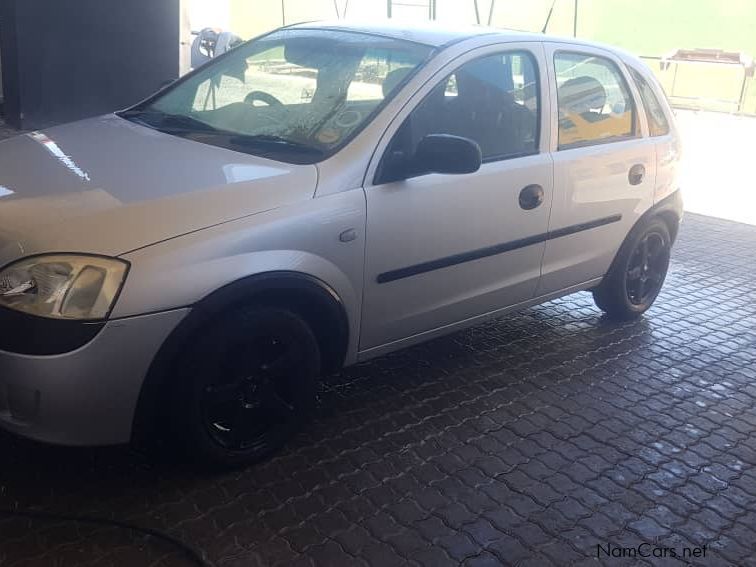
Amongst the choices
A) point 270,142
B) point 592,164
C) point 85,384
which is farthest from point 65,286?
point 592,164

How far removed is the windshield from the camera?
3.37 m

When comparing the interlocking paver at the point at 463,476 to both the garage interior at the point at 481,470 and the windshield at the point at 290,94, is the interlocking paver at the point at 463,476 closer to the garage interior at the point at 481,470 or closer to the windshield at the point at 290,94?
the garage interior at the point at 481,470

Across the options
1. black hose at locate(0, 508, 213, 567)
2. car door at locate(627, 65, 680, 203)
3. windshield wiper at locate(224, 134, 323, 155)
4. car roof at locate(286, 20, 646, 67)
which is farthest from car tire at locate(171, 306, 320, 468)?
car door at locate(627, 65, 680, 203)

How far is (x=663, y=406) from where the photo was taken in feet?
13.0

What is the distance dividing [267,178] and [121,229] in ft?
2.04

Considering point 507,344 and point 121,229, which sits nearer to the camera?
point 121,229

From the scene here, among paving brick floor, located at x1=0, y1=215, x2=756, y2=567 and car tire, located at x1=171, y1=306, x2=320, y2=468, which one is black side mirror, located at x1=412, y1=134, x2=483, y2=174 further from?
paving brick floor, located at x1=0, y1=215, x2=756, y2=567

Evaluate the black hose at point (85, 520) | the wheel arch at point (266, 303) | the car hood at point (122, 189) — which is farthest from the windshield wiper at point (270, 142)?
the black hose at point (85, 520)

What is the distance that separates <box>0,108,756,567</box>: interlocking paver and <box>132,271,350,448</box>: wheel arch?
0.38 m

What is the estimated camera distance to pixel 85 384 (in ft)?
8.43

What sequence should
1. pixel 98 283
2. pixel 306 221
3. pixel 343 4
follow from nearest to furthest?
pixel 98 283 → pixel 306 221 → pixel 343 4

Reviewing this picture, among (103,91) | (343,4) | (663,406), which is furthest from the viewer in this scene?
Result: (343,4)

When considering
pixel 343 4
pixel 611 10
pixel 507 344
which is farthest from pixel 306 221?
pixel 611 10

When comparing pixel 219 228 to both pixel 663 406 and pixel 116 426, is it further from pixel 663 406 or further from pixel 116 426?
pixel 663 406
